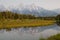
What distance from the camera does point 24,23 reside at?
2.31 meters

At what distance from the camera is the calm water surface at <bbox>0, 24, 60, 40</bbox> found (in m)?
2.28

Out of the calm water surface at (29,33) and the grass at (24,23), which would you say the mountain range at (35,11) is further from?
the calm water surface at (29,33)

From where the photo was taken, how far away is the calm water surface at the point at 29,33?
2.28 m

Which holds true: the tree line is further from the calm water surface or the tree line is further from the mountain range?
the calm water surface

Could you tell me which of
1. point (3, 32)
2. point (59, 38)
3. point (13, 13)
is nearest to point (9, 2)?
point (13, 13)

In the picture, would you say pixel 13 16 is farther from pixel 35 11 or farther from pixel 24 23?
pixel 35 11

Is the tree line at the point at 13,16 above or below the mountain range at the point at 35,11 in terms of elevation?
below

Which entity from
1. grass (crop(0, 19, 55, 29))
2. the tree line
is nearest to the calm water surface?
grass (crop(0, 19, 55, 29))

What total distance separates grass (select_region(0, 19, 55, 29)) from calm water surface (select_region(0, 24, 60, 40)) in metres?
0.07

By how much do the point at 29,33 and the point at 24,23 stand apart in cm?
20

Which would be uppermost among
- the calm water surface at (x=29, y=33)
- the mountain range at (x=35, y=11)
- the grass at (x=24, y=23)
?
the mountain range at (x=35, y=11)

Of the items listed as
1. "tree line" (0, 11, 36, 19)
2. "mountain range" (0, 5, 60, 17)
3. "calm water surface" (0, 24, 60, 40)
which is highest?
"mountain range" (0, 5, 60, 17)

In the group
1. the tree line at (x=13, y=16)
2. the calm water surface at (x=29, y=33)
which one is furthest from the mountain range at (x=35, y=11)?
the calm water surface at (x=29, y=33)

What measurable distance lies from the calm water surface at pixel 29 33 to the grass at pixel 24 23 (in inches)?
2.8
